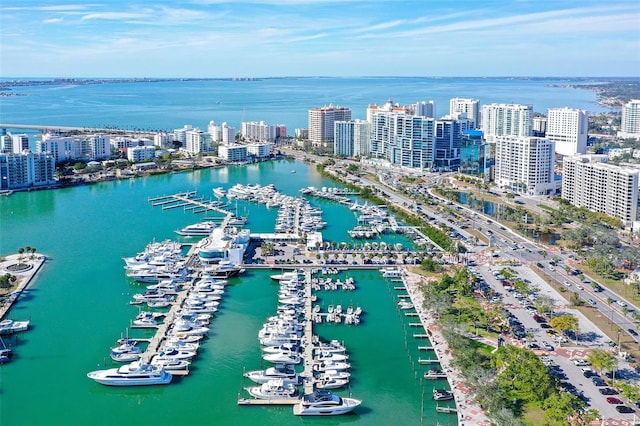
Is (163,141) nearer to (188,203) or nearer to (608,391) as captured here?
(188,203)

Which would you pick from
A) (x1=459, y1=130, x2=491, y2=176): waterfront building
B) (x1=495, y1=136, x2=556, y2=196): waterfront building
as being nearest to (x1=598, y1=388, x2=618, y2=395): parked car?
(x1=495, y1=136, x2=556, y2=196): waterfront building

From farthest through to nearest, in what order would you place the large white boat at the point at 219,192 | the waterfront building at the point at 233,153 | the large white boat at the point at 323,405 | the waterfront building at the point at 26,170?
1. the waterfront building at the point at 233,153
2. the waterfront building at the point at 26,170
3. the large white boat at the point at 219,192
4. the large white boat at the point at 323,405

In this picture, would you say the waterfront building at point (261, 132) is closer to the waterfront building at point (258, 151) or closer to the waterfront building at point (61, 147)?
the waterfront building at point (258, 151)

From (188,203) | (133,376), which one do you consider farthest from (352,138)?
(133,376)

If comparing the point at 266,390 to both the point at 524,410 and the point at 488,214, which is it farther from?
the point at 488,214

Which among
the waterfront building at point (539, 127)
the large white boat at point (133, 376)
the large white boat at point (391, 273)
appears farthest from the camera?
the waterfront building at point (539, 127)

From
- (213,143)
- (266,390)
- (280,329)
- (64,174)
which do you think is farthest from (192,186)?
(266,390)

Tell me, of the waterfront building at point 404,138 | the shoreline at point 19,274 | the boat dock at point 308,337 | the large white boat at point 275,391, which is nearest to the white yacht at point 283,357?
the boat dock at point 308,337
